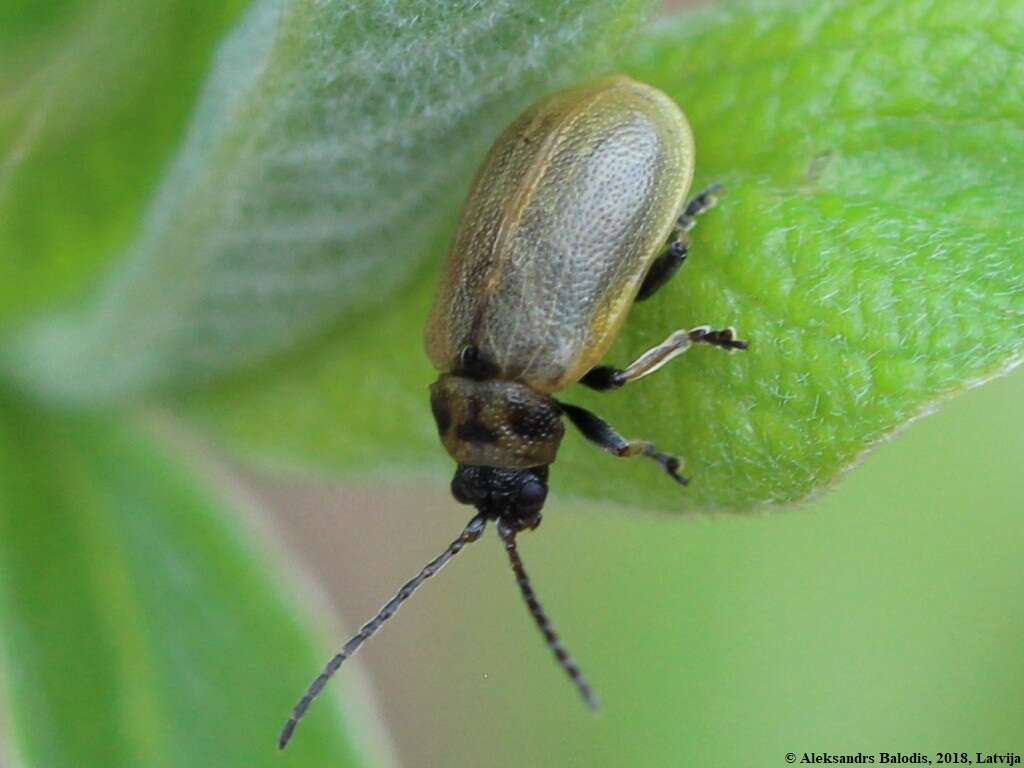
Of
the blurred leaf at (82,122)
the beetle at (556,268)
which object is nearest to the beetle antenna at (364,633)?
the beetle at (556,268)

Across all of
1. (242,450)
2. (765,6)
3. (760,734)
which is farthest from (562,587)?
(765,6)

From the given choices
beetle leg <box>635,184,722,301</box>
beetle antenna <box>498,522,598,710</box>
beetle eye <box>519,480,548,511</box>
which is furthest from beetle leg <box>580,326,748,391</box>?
beetle antenna <box>498,522,598,710</box>

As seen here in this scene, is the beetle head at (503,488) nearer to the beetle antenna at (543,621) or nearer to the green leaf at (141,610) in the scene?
the beetle antenna at (543,621)

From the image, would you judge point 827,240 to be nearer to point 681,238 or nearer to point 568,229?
point 681,238

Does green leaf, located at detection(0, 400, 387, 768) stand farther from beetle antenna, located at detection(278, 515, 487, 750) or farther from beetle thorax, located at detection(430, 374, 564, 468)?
beetle thorax, located at detection(430, 374, 564, 468)

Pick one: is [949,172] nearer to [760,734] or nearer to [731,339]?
[731,339]

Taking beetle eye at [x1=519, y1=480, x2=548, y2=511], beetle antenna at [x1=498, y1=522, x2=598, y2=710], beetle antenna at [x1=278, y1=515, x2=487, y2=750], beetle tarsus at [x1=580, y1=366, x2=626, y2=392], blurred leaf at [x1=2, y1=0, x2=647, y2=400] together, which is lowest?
beetle antenna at [x1=498, y1=522, x2=598, y2=710]
